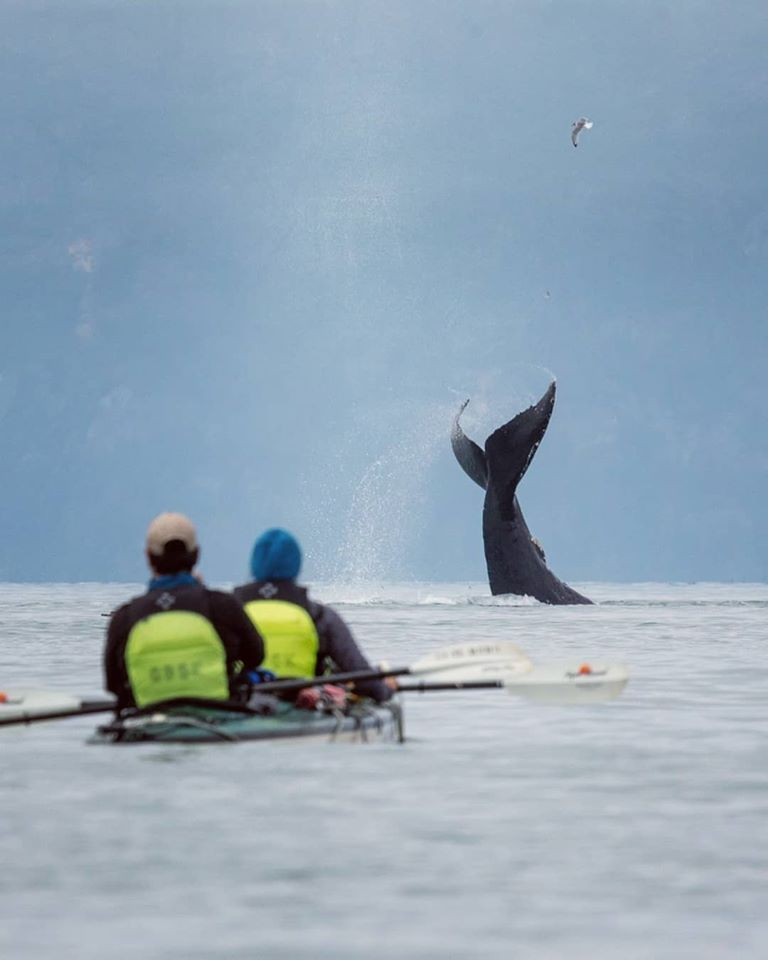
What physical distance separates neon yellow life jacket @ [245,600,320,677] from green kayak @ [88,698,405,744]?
0.43m

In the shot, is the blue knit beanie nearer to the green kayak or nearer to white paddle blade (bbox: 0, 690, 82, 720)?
the green kayak

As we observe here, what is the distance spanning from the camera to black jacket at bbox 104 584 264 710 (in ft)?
34.9

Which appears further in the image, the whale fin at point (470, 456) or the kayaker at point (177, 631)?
the whale fin at point (470, 456)

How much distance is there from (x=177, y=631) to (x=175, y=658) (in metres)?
0.20

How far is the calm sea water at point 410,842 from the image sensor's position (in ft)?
20.5

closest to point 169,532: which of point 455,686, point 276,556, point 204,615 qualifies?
point 204,615

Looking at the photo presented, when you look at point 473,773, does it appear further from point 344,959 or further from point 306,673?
point 344,959

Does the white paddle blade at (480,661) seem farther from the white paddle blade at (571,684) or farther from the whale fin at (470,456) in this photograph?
the whale fin at (470,456)

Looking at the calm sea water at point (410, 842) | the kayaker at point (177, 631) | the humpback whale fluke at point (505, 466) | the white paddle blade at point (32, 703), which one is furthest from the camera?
the humpback whale fluke at point (505, 466)

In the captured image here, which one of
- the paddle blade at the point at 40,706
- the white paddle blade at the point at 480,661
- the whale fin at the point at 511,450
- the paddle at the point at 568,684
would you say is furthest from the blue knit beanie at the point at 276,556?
the whale fin at the point at 511,450

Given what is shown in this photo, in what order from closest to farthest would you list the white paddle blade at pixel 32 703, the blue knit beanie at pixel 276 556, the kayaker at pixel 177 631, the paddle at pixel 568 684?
the kayaker at pixel 177 631, the white paddle blade at pixel 32 703, the blue knit beanie at pixel 276 556, the paddle at pixel 568 684

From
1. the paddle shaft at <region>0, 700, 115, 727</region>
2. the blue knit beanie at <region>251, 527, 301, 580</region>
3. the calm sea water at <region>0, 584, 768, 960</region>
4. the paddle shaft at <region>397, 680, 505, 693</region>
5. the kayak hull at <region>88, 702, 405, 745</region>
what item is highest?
the blue knit beanie at <region>251, 527, 301, 580</region>

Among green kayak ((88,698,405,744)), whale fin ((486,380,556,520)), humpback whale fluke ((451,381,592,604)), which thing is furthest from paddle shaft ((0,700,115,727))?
whale fin ((486,380,556,520))

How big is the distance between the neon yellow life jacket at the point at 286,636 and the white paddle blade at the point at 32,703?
1.29 metres
